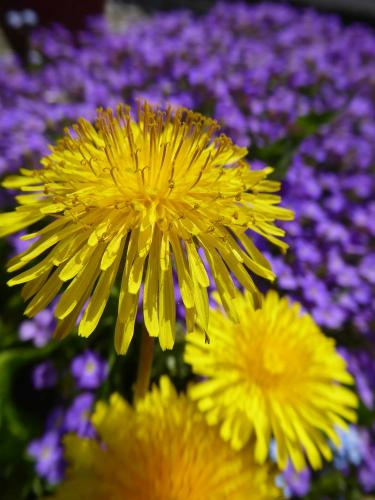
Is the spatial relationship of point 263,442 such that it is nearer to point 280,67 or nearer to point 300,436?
point 300,436

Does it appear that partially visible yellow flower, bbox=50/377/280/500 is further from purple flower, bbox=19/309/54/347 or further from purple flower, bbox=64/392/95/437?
purple flower, bbox=19/309/54/347

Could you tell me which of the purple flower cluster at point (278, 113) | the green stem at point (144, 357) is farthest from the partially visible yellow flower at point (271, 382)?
the purple flower cluster at point (278, 113)

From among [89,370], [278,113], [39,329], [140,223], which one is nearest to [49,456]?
[89,370]

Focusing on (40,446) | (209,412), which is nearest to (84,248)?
(209,412)

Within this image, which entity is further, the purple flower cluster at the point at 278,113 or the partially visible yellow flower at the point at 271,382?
the purple flower cluster at the point at 278,113

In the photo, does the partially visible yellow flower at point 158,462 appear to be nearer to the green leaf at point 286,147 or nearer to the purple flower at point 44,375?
the purple flower at point 44,375

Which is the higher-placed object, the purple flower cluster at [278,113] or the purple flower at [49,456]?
the purple flower cluster at [278,113]

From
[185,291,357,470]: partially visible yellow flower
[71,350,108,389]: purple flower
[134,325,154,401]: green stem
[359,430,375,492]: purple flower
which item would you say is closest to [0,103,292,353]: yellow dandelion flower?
[134,325,154,401]: green stem
